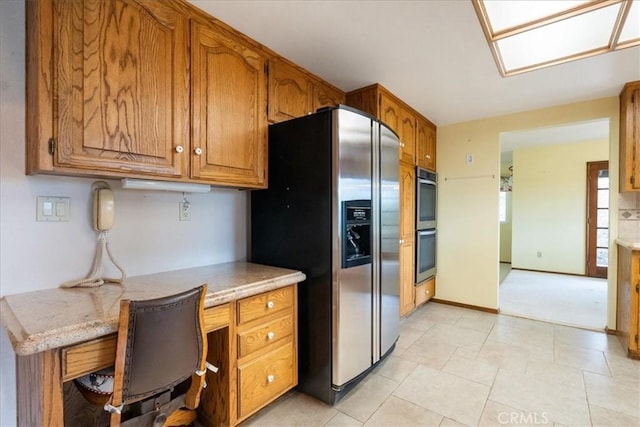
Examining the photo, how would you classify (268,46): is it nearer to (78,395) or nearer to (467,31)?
(467,31)

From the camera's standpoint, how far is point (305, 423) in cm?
168

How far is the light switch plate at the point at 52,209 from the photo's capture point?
1.40 meters

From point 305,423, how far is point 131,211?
61.5 inches

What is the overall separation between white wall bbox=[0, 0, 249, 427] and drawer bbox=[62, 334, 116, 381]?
0.62m

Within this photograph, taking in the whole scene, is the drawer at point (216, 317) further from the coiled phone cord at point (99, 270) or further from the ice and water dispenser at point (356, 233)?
the ice and water dispenser at point (356, 233)

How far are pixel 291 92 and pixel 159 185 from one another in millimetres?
1190

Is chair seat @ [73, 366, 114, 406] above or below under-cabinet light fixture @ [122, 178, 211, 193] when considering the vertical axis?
below

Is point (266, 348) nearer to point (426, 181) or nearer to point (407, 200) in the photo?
point (407, 200)

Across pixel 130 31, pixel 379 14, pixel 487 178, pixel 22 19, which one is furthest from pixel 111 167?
pixel 487 178

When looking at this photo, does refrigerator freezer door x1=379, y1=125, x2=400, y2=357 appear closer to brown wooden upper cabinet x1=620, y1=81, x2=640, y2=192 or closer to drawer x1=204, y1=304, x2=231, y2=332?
drawer x1=204, y1=304, x2=231, y2=332

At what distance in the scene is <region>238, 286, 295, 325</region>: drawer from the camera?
5.07 ft

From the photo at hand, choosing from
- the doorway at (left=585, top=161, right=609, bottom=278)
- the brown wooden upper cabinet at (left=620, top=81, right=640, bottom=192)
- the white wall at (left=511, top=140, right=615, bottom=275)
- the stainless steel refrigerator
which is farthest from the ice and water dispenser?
the doorway at (left=585, top=161, right=609, bottom=278)

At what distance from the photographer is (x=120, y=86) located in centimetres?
136

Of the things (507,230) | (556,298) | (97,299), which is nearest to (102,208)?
(97,299)
